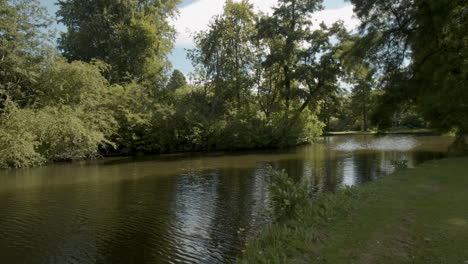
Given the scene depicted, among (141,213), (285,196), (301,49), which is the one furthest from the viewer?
(301,49)

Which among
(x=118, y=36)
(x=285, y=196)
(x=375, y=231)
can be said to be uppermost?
(x=118, y=36)

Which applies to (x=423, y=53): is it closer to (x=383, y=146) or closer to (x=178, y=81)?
(x=383, y=146)

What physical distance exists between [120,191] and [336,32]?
28135 mm

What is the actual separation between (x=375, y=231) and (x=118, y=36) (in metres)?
36.4

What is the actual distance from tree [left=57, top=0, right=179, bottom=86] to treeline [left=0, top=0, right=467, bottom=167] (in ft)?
0.43

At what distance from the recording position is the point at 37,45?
26.4 metres

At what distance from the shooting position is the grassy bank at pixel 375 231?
15.5 feet

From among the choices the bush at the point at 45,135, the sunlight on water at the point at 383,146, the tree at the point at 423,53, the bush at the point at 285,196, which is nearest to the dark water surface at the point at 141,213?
the bush at the point at 285,196

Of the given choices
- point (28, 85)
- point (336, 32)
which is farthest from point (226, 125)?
point (28, 85)

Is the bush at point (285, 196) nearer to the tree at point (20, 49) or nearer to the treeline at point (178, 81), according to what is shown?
the treeline at point (178, 81)

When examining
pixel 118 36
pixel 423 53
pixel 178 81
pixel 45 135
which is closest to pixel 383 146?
pixel 423 53

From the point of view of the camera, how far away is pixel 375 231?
5.70 m

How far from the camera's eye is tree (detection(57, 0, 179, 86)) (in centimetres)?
3575

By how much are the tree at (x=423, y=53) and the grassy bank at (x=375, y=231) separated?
28.0 feet
